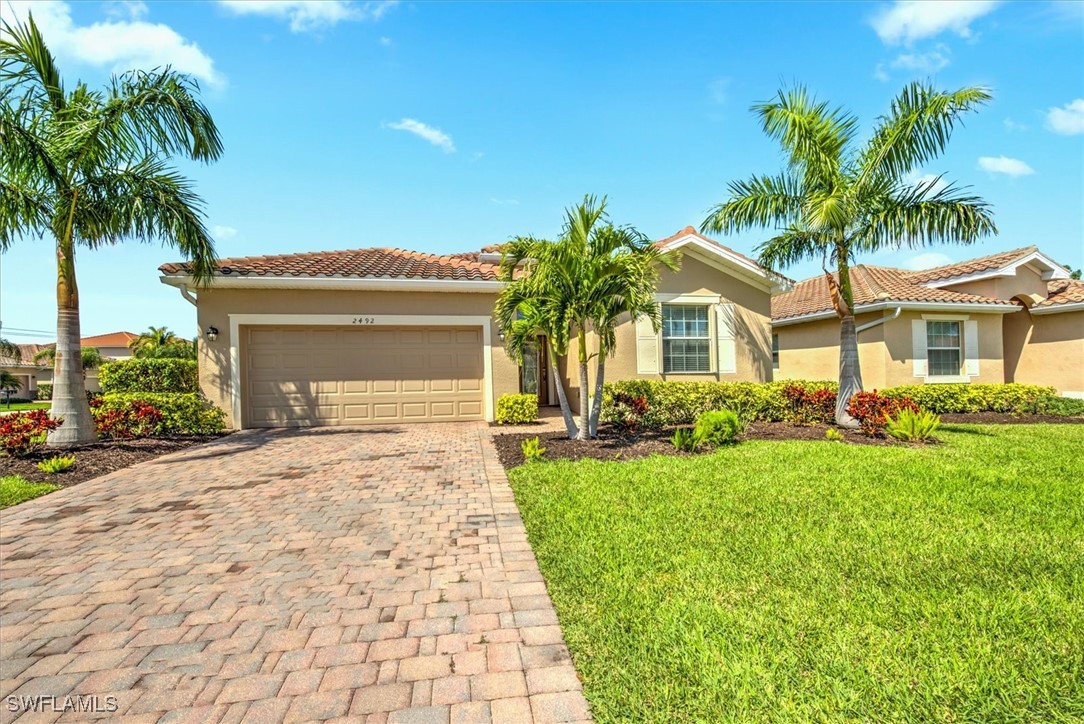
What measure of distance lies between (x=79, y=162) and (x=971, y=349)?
74.3 ft

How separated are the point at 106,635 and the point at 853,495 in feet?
21.4

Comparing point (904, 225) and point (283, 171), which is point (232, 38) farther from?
point (904, 225)

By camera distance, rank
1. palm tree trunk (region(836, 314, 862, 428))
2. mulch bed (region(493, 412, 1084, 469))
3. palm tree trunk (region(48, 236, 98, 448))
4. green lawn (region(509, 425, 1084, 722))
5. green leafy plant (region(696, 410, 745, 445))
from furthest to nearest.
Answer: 1. palm tree trunk (region(836, 314, 862, 428))
2. palm tree trunk (region(48, 236, 98, 448))
3. green leafy plant (region(696, 410, 745, 445))
4. mulch bed (region(493, 412, 1084, 469))
5. green lawn (region(509, 425, 1084, 722))

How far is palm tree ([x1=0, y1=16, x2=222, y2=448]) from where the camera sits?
26.5 ft

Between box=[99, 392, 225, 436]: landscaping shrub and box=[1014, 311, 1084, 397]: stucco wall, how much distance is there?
24083 millimetres

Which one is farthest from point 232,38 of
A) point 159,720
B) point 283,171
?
point 159,720

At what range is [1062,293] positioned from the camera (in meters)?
15.9

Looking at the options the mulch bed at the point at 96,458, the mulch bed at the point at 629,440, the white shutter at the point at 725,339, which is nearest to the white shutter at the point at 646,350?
the white shutter at the point at 725,339

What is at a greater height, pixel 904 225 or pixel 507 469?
pixel 904 225

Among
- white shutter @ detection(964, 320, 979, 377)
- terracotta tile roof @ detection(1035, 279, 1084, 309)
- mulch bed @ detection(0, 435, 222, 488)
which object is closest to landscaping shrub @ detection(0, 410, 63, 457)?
mulch bed @ detection(0, 435, 222, 488)

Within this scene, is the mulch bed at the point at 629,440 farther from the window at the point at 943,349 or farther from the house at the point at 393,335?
the window at the point at 943,349

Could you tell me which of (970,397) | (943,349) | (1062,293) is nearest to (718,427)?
(970,397)

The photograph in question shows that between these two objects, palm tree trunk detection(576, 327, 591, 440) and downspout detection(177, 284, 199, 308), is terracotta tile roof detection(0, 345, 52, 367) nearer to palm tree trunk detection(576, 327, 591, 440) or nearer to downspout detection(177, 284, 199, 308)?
downspout detection(177, 284, 199, 308)

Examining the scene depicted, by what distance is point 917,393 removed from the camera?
13.2 meters
